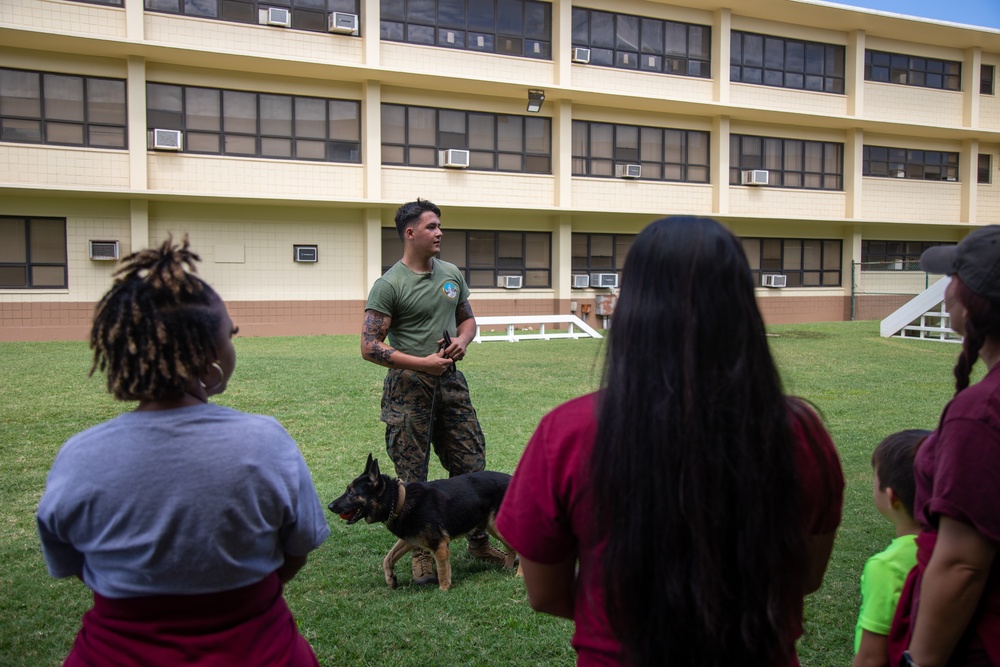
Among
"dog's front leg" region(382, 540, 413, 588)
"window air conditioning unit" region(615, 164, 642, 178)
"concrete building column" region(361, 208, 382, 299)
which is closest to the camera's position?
"dog's front leg" region(382, 540, 413, 588)

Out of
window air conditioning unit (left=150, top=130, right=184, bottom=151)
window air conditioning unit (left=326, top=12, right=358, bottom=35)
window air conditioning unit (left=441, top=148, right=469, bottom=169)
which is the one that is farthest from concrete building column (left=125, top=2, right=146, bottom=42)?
window air conditioning unit (left=441, top=148, right=469, bottom=169)

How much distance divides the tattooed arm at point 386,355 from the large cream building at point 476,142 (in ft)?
61.0

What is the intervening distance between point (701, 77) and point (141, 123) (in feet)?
59.6

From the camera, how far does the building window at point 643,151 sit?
27750 mm

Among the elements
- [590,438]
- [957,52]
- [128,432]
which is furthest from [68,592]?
[957,52]

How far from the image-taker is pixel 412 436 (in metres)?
5.33

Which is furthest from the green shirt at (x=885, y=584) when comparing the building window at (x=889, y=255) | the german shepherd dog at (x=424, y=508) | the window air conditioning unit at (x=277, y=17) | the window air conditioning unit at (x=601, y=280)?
the building window at (x=889, y=255)

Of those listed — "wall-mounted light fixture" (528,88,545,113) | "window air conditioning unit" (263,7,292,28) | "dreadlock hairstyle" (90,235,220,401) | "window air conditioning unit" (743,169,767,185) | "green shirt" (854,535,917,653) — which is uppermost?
"window air conditioning unit" (263,7,292,28)

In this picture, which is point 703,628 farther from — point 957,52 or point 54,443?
point 957,52

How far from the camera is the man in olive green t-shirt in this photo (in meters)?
5.23

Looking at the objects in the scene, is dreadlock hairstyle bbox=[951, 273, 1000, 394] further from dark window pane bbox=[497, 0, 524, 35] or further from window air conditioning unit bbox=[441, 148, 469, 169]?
dark window pane bbox=[497, 0, 524, 35]

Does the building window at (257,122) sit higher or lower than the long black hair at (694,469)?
higher

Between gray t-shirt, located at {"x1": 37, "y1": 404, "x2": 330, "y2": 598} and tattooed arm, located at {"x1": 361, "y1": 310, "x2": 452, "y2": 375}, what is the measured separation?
3121 mm

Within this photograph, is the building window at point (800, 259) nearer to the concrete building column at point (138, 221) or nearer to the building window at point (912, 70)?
the building window at point (912, 70)
